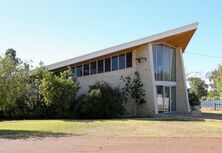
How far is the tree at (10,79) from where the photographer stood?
640 inches

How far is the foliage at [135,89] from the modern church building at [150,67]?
11.6 inches

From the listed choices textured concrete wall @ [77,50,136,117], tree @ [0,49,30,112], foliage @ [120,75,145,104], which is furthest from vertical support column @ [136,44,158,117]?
tree @ [0,49,30,112]

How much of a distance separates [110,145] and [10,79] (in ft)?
35.6

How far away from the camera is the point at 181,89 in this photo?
25250 mm

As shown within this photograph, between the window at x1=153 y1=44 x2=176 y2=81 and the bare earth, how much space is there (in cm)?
1316

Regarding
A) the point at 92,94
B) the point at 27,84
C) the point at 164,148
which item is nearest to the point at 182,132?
the point at 164,148

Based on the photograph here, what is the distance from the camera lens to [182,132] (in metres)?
12.6

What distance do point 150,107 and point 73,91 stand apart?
5586 mm

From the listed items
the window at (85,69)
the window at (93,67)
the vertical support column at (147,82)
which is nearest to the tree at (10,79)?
the window at (85,69)

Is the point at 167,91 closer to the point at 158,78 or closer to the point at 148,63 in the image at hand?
the point at 158,78

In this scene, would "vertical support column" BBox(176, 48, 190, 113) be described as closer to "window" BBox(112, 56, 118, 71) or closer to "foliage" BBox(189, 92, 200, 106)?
"foliage" BBox(189, 92, 200, 106)

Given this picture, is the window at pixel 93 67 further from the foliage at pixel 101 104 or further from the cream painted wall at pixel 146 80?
the foliage at pixel 101 104

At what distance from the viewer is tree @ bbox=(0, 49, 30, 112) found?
53.4 ft

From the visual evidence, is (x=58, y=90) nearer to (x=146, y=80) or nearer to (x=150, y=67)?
(x=146, y=80)
